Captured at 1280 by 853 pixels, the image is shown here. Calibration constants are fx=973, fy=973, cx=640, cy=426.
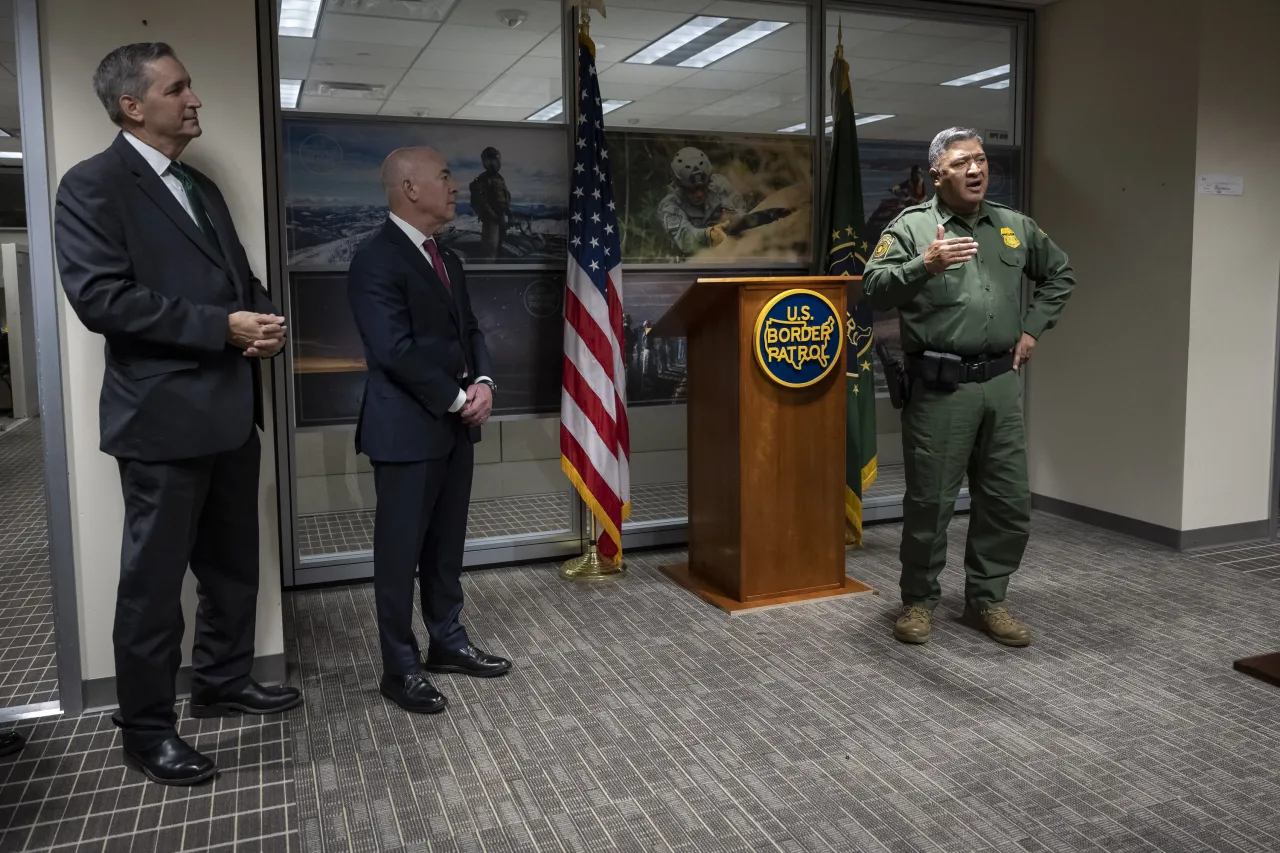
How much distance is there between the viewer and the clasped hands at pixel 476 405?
2.88m

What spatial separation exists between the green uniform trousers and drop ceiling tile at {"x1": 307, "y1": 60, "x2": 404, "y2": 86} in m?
2.52

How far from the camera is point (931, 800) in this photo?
7.61 ft

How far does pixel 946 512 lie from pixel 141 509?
2507 millimetres

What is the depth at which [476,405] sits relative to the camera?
289 centimetres

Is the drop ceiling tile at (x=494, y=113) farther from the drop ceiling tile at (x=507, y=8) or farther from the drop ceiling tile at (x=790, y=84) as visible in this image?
the drop ceiling tile at (x=790, y=84)

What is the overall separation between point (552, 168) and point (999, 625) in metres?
2.68

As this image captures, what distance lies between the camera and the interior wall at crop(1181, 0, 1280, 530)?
14.5 ft

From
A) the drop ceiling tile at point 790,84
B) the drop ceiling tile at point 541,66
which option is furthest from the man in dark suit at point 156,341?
the drop ceiling tile at point 790,84

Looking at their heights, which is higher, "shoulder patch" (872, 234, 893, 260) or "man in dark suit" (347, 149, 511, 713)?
"shoulder patch" (872, 234, 893, 260)

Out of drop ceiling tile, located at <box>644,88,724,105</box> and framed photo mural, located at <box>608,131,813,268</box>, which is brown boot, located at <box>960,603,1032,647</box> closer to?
framed photo mural, located at <box>608,131,813,268</box>

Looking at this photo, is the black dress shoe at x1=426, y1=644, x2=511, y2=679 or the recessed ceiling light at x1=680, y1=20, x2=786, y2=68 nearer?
the black dress shoe at x1=426, y1=644, x2=511, y2=679

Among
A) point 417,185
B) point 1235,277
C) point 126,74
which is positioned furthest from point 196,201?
point 1235,277

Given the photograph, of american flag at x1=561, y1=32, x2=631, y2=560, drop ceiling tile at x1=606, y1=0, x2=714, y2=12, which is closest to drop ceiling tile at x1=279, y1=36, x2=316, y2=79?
american flag at x1=561, y1=32, x2=631, y2=560

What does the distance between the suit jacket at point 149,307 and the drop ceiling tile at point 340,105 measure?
164 centimetres
